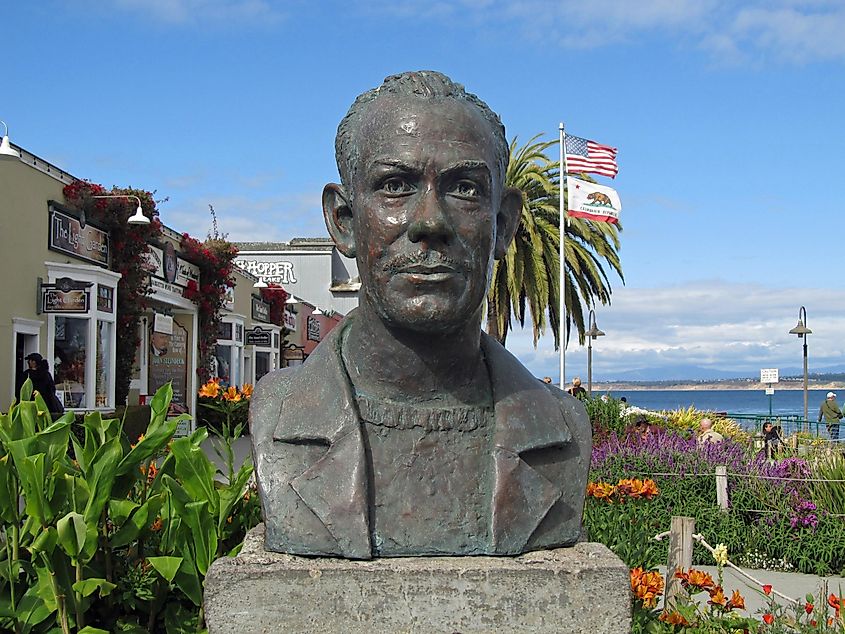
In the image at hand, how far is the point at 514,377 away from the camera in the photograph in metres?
3.19

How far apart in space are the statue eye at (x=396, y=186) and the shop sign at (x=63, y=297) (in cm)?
1129

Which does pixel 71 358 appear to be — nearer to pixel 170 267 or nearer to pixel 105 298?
pixel 105 298

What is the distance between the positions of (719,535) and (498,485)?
23.2 feet

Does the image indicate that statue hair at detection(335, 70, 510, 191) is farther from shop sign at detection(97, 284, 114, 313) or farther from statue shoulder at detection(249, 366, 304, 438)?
shop sign at detection(97, 284, 114, 313)

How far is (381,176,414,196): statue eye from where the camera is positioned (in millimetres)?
2824

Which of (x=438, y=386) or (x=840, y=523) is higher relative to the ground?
(x=438, y=386)

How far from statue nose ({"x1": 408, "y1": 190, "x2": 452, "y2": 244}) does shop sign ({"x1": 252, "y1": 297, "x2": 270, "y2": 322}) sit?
76.9ft

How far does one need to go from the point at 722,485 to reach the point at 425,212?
Result: 7714 millimetres

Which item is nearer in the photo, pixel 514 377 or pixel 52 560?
pixel 514 377

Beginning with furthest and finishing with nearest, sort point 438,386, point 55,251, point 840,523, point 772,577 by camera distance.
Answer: point 55,251 < point 840,523 < point 772,577 < point 438,386

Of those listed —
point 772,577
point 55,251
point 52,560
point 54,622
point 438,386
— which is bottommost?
point 772,577

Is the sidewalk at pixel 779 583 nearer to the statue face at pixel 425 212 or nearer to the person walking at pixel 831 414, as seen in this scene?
the statue face at pixel 425 212

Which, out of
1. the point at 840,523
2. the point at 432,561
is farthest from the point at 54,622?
the point at 840,523

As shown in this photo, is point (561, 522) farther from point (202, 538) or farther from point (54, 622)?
point (54, 622)
